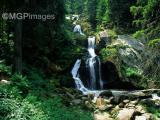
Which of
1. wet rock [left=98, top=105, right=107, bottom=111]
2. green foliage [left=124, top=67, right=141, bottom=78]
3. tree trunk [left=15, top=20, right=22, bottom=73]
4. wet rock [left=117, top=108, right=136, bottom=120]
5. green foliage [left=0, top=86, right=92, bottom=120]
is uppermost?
tree trunk [left=15, top=20, right=22, bottom=73]

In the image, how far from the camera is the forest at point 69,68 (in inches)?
434


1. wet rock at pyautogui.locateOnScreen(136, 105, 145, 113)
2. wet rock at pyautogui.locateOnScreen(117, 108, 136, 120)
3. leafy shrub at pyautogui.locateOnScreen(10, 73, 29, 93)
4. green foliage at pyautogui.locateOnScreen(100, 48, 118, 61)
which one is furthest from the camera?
green foliage at pyautogui.locateOnScreen(100, 48, 118, 61)

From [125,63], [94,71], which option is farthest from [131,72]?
[94,71]

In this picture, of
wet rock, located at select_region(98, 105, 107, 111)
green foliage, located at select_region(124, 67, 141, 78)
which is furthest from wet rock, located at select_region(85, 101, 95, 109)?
green foliage, located at select_region(124, 67, 141, 78)

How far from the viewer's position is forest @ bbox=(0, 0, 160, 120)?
11.0m

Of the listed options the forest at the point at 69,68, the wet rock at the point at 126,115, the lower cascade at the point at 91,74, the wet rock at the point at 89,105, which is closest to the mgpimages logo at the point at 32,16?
the forest at the point at 69,68

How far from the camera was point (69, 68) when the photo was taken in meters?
22.7

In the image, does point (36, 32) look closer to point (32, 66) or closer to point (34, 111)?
point (32, 66)

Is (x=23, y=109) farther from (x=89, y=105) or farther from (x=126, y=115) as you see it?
(x=89, y=105)

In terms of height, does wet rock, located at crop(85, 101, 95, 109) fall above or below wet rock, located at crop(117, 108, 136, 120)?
below

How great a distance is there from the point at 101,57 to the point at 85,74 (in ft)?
7.44

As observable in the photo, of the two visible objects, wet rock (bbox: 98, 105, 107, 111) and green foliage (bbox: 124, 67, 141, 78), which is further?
green foliage (bbox: 124, 67, 141, 78)

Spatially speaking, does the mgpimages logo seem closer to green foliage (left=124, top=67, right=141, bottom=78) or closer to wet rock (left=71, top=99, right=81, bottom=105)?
wet rock (left=71, top=99, right=81, bottom=105)

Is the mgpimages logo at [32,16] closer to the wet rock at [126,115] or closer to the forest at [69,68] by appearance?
the forest at [69,68]
